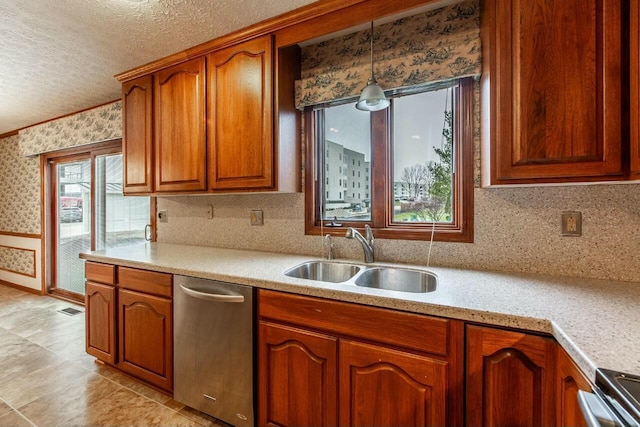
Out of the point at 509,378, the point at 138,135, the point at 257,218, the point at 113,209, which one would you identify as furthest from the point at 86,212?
the point at 509,378

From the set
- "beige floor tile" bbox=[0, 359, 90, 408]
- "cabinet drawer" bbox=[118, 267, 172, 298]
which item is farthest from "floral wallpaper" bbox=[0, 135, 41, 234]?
"cabinet drawer" bbox=[118, 267, 172, 298]

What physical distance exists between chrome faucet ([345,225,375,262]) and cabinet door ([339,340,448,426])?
2.05 feet

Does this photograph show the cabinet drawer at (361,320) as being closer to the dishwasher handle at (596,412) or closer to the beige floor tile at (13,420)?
the dishwasher handle at (596,412)

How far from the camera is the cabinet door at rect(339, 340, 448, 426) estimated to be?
113cm

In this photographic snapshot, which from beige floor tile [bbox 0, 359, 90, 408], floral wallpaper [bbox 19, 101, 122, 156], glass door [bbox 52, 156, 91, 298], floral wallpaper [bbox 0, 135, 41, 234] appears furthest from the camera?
floral wallpaper [bbox 0, 135, 41, 234]

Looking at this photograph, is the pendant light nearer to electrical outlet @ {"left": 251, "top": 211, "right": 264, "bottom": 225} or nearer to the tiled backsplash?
the tiled backsplash

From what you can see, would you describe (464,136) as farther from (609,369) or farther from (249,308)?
(249,308)

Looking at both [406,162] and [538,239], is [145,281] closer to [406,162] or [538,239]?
[406,162]

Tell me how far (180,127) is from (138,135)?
0.49 m

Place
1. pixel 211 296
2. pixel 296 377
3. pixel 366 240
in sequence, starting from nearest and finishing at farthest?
pixel 296 377 → pixel 211 296 → pixel 366 240

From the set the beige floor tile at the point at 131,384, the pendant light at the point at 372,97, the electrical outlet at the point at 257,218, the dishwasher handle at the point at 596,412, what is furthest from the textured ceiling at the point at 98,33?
the beige floor tile at the point at 131,384

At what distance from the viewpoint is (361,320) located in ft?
4.12

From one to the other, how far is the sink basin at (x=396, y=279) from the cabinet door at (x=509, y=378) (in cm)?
54

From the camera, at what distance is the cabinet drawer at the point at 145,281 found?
1.81m
